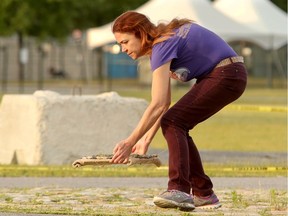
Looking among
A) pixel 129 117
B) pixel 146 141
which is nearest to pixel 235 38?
pixel 129 117

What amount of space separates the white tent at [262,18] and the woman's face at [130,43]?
35.7 m

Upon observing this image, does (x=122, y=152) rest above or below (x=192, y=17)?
above

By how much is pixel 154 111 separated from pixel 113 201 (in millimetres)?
1885

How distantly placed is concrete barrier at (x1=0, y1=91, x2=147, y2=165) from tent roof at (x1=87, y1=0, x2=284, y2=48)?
23319 mm

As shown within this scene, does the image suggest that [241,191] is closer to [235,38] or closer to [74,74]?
[235,38]

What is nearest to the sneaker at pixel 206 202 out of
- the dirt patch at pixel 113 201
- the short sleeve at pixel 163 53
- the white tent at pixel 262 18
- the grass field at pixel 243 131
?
the dirt patch at pixel 113 201

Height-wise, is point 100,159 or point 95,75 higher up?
point 100,159

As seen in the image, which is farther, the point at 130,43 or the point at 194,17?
the point at 194,17

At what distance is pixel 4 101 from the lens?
1562cm

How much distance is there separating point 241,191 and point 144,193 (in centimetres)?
102

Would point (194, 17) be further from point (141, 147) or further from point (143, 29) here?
point (143, 29)

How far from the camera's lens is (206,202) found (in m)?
9.73

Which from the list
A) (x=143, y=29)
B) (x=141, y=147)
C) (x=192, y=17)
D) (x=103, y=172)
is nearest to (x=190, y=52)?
(x=143, y=29)

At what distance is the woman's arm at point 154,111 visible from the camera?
894 centimetres
